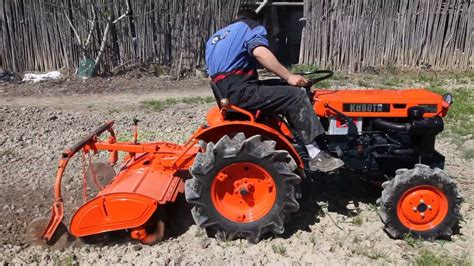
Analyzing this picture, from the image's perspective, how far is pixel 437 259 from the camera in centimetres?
382

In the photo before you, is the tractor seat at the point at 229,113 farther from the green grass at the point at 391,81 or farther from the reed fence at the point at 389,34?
the reed fence at the point at 389,34

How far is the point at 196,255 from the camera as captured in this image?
3.99 m

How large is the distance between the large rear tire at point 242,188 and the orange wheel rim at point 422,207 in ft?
2.89

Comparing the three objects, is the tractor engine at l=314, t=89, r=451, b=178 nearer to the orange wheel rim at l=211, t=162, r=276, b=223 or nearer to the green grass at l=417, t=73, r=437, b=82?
the orange wheel rim at l=211, t=162, r=276, b=223

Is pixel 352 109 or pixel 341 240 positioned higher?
pixel 352 109

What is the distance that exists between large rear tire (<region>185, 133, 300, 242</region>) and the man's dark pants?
11.6 inches

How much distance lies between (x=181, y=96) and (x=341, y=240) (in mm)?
6153

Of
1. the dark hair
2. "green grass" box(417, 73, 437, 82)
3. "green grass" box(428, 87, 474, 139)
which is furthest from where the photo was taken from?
"green grass" box(417, 73, 437, 82)

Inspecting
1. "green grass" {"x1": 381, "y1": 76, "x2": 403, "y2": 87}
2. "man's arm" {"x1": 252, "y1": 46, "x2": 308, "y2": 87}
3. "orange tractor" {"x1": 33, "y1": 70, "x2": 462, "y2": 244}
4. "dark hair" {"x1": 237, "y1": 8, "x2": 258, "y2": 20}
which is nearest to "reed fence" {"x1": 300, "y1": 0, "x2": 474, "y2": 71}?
"green grass" {"x1": 381, "y1": 76, "x2": 403, "y2": 87}

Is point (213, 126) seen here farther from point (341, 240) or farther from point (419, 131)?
point (419, 131)

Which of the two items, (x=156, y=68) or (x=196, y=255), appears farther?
(x=156, y=68)

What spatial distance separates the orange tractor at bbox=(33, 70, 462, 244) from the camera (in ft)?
13.3

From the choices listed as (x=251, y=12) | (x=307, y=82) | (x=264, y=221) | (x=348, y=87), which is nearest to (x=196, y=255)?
(x=264, y=221)

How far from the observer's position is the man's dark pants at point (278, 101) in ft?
13.6
